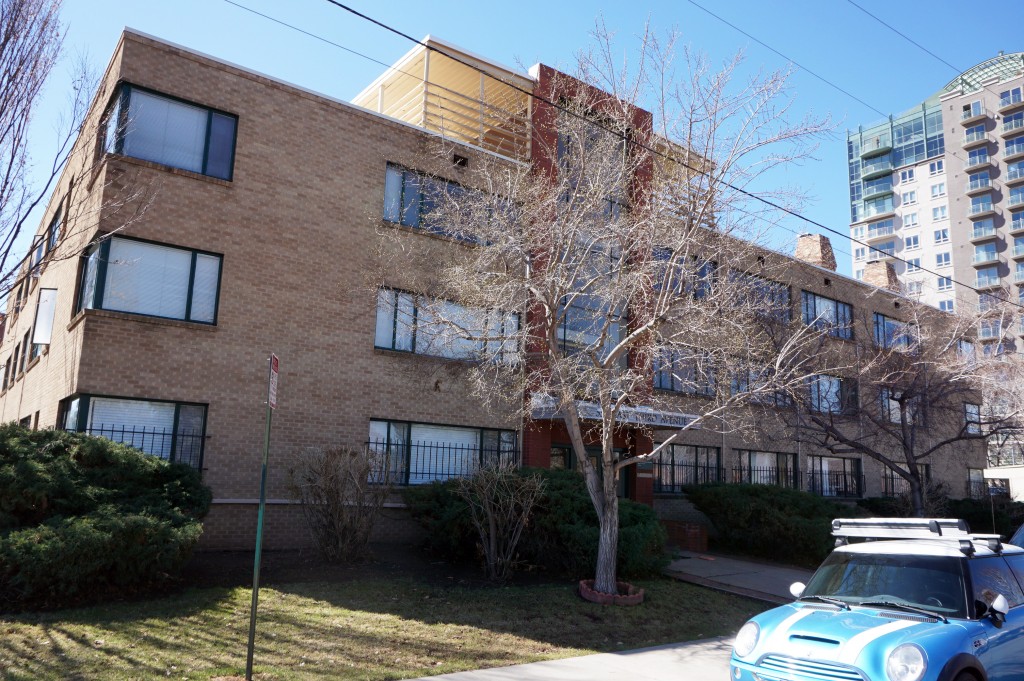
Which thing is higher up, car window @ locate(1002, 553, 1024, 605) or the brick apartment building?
the brick apartment building

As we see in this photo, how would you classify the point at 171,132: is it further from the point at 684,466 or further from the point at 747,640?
the point at 684,466

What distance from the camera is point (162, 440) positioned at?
13820 millimetres

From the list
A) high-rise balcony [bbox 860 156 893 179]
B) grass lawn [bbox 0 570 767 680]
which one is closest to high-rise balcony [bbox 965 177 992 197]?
high-rise balcony [bbox 860 156 893 179]

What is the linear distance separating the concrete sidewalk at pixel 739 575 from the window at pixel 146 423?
8957mm

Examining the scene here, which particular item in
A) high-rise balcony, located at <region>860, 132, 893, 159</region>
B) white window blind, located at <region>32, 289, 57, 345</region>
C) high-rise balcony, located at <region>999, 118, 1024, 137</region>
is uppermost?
high-rise balcony, located at <region>860, 132, 893, 159</region>

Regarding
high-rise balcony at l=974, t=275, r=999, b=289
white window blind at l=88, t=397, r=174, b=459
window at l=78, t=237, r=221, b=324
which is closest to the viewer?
white window blind at l=88, t=397, r=174, b=459

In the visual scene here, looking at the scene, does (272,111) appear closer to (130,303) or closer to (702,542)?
(130,303)

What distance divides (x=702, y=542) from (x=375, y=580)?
9530 mm

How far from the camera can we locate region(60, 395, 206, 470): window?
13273mm

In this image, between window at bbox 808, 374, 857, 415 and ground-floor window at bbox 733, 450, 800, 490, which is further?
ground-floor window at bbox 733, 450, 800, 490

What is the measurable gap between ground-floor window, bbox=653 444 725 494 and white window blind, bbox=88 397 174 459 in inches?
508

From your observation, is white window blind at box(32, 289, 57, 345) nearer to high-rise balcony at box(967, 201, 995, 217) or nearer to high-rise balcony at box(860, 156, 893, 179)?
high-rise balcony at box(967, 201, 995, 217)

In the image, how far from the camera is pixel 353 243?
16.4m

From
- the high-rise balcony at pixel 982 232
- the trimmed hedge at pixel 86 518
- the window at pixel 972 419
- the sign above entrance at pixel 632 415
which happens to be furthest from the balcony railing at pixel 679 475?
the high-rise balcony at pixel 982 232
